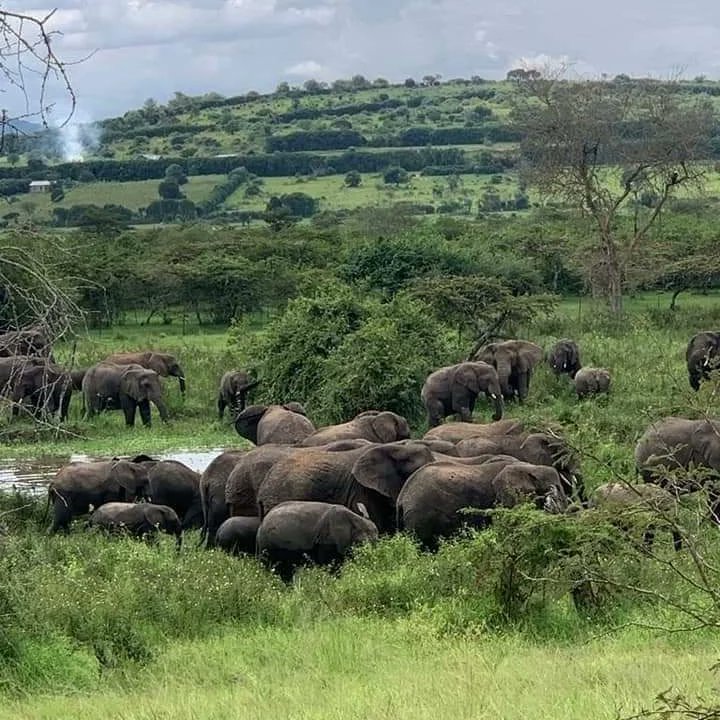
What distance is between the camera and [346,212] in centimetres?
9100

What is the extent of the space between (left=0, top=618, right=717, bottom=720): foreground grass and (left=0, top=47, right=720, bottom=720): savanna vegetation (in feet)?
0.11

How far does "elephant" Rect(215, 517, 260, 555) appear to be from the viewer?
14430mm

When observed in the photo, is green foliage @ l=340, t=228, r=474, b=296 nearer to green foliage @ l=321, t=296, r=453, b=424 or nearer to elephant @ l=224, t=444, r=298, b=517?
green foliage @ l=321, t=296, r=453, b=424

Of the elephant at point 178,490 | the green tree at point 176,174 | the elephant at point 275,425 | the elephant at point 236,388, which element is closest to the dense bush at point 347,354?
the elephant at point 236,388

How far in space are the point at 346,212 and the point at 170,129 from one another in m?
46.2

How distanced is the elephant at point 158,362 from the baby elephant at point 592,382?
364 inches

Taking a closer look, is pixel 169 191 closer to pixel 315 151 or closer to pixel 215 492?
pixel 315 151

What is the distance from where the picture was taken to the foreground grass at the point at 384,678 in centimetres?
777

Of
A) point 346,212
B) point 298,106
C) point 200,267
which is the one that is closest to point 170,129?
point 298,106

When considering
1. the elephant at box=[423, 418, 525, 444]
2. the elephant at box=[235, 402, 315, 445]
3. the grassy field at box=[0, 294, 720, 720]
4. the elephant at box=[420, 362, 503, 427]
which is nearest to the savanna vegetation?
the grassy field at box=[0, 294, 720, 720]

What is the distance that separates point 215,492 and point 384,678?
801 cm

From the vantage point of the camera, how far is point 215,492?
1656 centimetres

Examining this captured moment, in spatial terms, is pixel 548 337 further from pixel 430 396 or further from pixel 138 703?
pixel 138 703

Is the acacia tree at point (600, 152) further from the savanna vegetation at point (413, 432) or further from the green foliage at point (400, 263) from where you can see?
the green foliage at point (400, 263)
